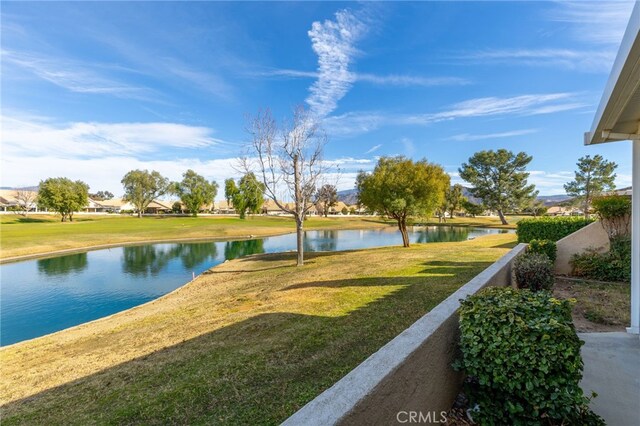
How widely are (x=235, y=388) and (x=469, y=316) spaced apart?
2985 millimetres

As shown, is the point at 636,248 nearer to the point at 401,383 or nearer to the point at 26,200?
the point at 401,383

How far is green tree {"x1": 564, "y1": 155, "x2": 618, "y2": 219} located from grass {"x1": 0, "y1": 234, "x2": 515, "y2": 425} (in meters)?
43.6

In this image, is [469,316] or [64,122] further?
[64,122]

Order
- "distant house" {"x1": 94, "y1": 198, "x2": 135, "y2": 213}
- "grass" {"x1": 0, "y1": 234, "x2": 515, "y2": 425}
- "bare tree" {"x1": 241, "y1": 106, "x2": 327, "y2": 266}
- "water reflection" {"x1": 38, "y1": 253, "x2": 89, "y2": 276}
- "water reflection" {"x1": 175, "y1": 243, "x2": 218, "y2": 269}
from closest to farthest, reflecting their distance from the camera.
→ "grass" {"x1": 0, "y1": 234, "x2": 515, "y2": 425}, "bare tree" {"x1": 241, "y1": 106, "x2": 327, "y2": 266}, "water reflection" {"x1": 38, "y1": 253, "x2": 89, "y2": 276}, "water reflection" {"x1": 175, "y1": 243, "x2": 218, "y2": 269}, "distant house" {"x1": 94, "y1": 198, "x2": 135, "y2": 213}

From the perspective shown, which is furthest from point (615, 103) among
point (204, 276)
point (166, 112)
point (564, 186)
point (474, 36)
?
point (564, 186)

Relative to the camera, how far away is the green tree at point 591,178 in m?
37.3

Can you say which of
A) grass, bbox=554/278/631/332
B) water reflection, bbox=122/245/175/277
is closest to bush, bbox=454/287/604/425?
grass, bbox=554/278/631/332

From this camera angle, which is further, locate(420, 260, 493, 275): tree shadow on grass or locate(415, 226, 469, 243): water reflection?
locate(415, 226, 469, 243): water reflection

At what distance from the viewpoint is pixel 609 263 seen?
6.93m

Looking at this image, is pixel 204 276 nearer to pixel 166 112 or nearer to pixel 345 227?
pixel 166 112

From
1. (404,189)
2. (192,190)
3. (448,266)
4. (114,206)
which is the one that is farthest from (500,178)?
(114,206)

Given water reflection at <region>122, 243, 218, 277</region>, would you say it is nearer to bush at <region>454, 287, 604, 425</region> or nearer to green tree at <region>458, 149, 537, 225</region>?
bush at <region>454, 287, 604, 425</region>

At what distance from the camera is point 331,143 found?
1477cm

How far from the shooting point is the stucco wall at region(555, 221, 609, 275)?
733 centimetres
